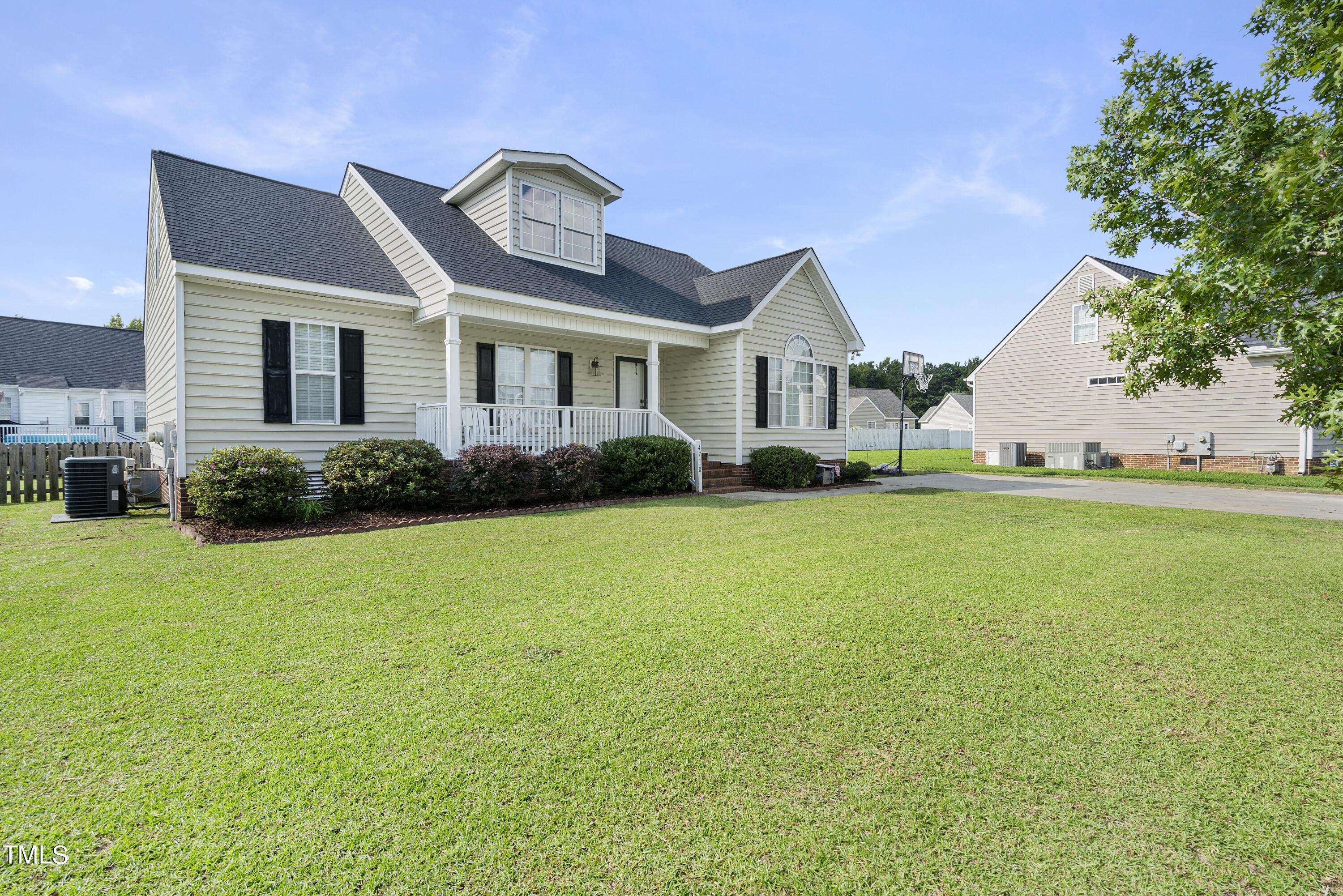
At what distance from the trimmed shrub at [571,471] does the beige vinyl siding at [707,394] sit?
410 centimetres

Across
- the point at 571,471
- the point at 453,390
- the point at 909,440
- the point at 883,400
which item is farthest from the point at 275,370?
the point at 883,400

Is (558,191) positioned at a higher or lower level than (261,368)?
higher

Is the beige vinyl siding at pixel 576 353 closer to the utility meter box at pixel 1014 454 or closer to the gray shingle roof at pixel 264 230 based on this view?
the gray shingle roof at pixel 264 230

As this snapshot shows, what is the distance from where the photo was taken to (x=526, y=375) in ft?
40.7

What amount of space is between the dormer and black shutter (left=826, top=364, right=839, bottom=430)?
6.64 meters

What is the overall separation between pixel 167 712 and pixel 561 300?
9562mm

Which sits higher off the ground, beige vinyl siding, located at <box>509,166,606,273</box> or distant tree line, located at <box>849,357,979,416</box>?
distant tree line, located at <box>849,357,979,416</box>

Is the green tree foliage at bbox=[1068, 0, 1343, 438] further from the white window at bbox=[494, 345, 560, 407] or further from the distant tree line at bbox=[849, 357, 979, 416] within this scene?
the distant tree line at bbox=[849, 357, 979, 416]

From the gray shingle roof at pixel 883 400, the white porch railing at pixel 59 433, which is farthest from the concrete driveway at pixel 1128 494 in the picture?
the gray shingle roof at pixel 883 400

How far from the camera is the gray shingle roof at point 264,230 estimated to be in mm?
9086

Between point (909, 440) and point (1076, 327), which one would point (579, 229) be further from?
point (909, 440)

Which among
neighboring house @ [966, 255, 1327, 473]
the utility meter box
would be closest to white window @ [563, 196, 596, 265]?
neighboring house @ [966, 255, 1327, 473]

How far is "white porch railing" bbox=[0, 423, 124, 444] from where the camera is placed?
19.6 m

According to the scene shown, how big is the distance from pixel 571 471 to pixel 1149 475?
55.2ft
